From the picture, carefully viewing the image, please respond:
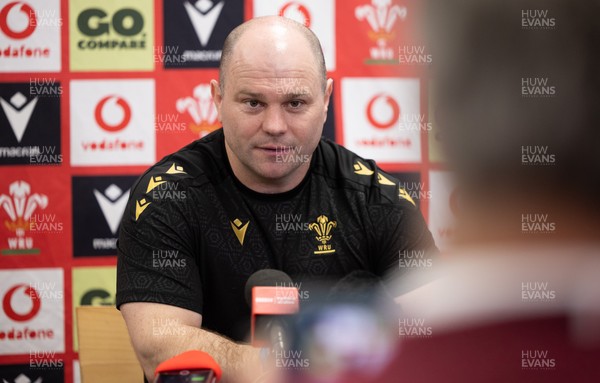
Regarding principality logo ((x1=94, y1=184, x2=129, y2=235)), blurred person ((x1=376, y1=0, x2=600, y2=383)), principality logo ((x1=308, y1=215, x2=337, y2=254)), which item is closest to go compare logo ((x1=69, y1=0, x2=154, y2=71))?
principality logo ((x1=94, y1=184, x2=129, y2=235))

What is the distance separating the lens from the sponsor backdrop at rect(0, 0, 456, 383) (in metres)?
2.11

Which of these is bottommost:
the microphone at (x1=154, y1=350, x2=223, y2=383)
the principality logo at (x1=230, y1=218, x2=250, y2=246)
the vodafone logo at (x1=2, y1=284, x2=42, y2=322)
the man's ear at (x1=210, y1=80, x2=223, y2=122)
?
the vodafone logo at (x1=2, y1=284, x2=42, y2=322)

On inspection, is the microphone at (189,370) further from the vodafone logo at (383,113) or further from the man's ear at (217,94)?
the vodafone logo at (383,113)

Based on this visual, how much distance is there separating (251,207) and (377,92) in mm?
872

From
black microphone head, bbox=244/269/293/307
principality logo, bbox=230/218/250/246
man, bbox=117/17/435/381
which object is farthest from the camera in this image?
principality logo, bbox=230/218/250/246

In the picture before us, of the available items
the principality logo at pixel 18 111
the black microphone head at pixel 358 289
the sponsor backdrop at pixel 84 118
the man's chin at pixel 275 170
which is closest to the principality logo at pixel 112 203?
the sponsor backdrop at pixel 84 118

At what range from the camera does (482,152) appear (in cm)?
53

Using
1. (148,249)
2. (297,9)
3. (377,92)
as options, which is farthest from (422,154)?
(148,249)

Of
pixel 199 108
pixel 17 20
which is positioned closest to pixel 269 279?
pixel 199 108

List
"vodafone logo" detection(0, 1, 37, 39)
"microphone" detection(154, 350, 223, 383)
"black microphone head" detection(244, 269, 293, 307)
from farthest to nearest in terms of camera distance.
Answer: "vodafone logo" detection(0, 1, 37, 39) < "black microphone head" detection(244, 269, 293, 307) < "microphone" detection(154, 350, 223, 383)

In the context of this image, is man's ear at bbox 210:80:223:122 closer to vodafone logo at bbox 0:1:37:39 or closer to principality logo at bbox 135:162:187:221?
principality logo at bbox 135:162:187:221

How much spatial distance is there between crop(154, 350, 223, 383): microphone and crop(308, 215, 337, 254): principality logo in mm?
742

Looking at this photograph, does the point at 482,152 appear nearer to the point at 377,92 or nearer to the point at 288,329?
the point at 288,329

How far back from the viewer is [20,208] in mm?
2115
